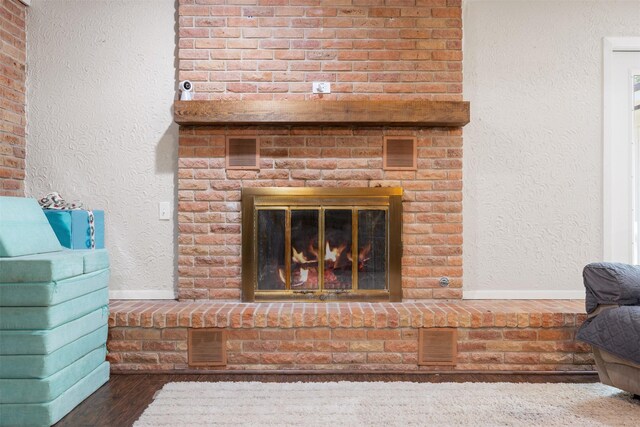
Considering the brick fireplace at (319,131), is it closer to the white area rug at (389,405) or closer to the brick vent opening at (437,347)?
the brick vent opening at (437,347)

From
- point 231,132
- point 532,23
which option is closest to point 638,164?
point 532,23

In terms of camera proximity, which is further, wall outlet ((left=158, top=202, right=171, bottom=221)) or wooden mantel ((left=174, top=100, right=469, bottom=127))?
wall outlet ((left=158, top=202, right=171, bottom=221))

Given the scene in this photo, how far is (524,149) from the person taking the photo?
2834mm

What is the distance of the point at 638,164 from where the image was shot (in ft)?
9.55

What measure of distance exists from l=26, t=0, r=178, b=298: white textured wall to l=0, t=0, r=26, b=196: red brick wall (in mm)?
50

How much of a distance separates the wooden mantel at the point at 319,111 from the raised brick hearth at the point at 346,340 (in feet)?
3.77

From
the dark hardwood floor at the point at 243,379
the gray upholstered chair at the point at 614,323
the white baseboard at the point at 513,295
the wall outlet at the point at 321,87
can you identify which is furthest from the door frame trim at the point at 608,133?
the wall outlet at the point at 321,87

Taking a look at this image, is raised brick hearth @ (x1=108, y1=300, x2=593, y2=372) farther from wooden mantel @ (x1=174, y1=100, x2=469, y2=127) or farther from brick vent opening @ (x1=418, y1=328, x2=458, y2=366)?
wooden mantel @ (x1=174, y1=100, x2=469, y2=127)

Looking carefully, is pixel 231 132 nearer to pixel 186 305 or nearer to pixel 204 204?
pixel 204 204

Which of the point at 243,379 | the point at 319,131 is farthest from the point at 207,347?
the point at 319,131

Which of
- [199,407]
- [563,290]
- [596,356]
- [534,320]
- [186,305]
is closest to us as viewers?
[199,407]

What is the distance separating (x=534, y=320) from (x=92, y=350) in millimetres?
2367

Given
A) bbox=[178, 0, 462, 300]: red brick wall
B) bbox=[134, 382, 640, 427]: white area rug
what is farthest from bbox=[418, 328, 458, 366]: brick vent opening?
bbox=[178, 0, 462, 300]: red brick wall

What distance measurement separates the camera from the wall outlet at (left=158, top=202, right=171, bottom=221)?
9.16ft
